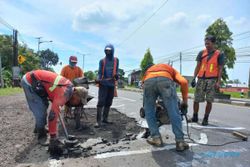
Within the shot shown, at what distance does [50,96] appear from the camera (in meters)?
4.20

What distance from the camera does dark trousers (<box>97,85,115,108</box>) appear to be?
19.9 ft

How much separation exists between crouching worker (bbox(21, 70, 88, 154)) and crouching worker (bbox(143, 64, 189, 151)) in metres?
1.10

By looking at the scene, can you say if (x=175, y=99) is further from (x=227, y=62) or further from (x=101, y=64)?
(x=227, y=62)

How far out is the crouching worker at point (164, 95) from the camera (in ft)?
13.1

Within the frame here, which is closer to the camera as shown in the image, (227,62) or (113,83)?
(113,83)

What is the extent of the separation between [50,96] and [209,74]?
354 centimetres

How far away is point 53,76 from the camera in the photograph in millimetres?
4199

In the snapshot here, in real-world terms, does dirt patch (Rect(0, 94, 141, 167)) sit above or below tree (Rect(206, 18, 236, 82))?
below

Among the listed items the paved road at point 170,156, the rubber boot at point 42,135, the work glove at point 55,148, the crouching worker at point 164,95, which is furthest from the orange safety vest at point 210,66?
the work glove at point 55,148

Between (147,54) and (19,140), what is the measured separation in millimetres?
41490

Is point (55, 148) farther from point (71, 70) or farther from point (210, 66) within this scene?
point (210, 66)

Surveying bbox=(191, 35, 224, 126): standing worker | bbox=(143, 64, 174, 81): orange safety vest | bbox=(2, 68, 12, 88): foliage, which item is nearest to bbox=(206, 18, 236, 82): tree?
bbox=(191, 35, 224, 126): standing worker

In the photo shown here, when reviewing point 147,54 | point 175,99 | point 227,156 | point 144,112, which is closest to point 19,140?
point 144,112

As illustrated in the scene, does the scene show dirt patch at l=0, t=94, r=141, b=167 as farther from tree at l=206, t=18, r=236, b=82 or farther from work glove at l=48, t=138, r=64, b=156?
tree at l=206, t=18, r=236, b=82
